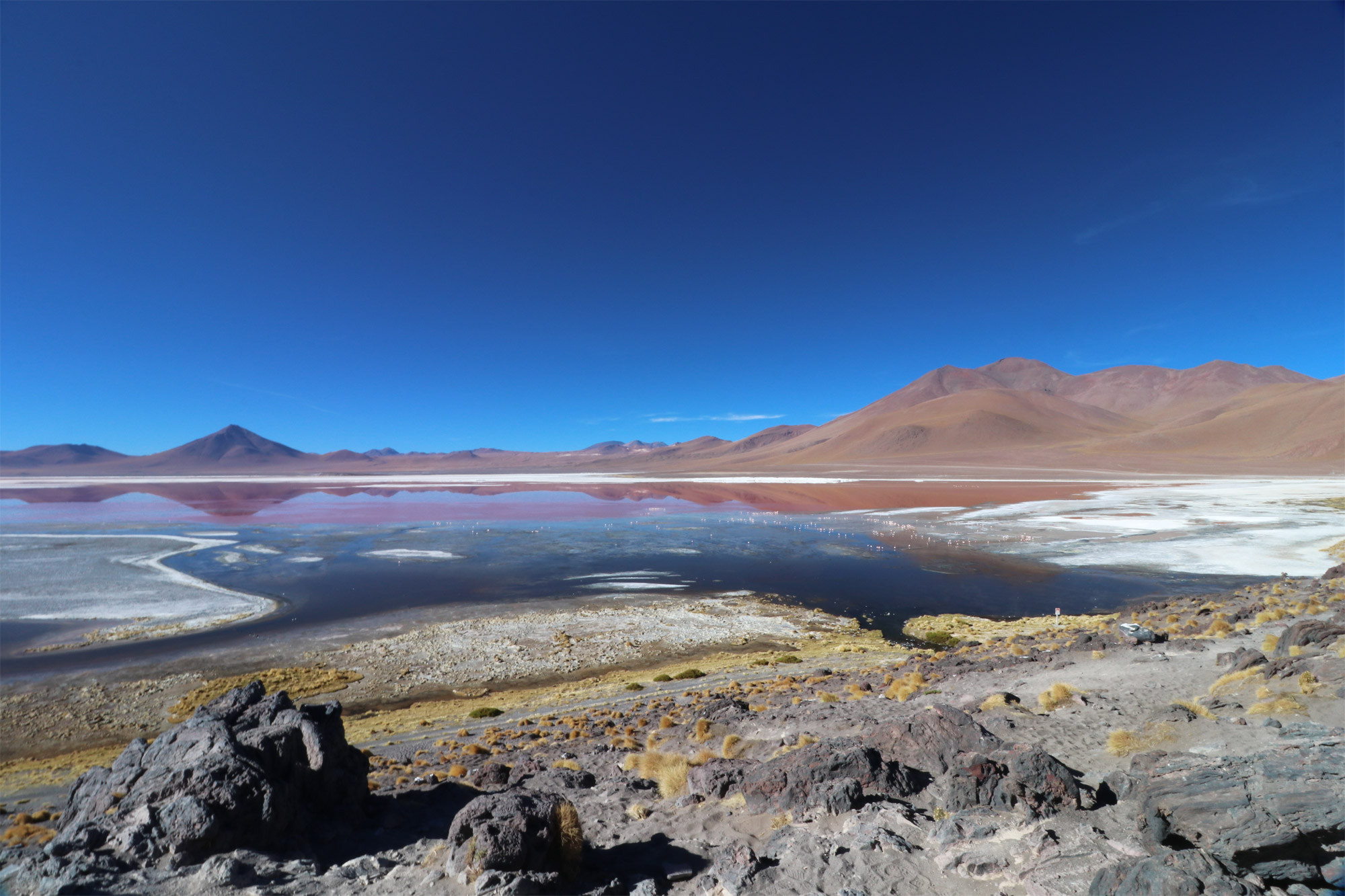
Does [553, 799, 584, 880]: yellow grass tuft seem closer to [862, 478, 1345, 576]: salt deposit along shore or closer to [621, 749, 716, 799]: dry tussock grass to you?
[621, 749, 716, 799]: dry tussock grass

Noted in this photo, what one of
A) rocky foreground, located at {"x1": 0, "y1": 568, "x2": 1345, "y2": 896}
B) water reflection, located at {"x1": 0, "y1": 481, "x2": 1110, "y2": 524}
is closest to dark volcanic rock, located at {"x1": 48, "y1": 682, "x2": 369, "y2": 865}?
rocky foreground, located at {"x1": 0, "y1": 568, "x2": 1345, "y2": 896}

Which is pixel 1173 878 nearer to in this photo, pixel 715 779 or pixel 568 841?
pixel 715 779

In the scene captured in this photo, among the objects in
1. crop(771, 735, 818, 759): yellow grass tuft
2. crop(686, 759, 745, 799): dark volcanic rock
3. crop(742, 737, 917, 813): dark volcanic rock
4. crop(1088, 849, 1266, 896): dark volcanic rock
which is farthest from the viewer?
crop(771, 735, 818, 759): yellow grass tuft

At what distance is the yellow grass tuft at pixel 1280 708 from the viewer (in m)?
6.96

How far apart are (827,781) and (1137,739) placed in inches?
153

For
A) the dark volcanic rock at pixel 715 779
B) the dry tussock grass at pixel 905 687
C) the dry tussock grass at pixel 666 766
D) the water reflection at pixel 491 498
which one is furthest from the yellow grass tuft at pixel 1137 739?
the water reflection at pixel 491 498

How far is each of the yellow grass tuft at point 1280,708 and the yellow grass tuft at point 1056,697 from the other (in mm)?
1952

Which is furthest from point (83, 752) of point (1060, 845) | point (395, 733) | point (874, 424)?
point (874, 424)

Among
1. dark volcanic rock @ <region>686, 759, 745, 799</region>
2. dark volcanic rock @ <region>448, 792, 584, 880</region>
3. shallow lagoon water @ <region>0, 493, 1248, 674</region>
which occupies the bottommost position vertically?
shallow lagoon water @ <region>0, 493, 1248, 674</region>

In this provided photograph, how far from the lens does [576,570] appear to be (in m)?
28.4

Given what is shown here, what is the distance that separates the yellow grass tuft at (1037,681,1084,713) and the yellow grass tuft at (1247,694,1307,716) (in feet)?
6.40

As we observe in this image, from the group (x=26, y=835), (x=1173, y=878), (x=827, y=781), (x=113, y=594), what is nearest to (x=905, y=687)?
(x=827, y=781)

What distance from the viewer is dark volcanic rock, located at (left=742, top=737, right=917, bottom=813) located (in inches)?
231

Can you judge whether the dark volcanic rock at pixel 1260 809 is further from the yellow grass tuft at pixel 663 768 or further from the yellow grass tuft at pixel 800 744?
the yellow grass tuft at pixel 663 768
